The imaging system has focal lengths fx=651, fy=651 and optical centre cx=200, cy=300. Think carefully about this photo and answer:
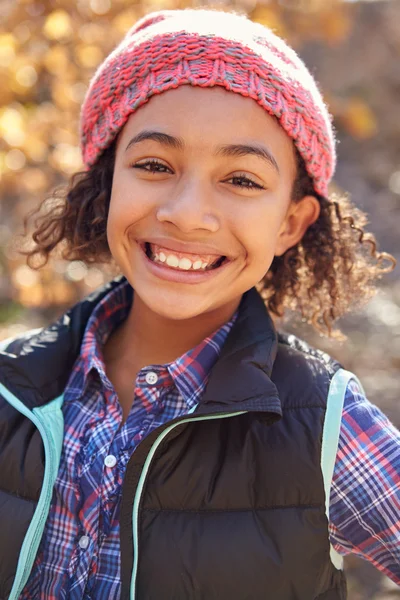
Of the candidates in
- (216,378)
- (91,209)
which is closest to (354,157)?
(91,209)

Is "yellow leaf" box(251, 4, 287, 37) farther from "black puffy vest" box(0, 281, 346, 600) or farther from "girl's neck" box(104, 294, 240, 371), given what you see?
"black puffy vest" box(0, 281, 346, 600)

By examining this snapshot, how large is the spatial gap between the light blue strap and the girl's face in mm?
400

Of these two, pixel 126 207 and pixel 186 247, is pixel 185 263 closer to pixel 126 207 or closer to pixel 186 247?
pixel 186 247

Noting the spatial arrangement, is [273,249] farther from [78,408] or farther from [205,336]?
[78,408]

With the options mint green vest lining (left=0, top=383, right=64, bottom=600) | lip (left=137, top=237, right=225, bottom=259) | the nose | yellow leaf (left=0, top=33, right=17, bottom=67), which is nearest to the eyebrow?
the nose

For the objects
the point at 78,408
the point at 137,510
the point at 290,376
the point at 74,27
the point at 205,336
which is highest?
the point at 74,27

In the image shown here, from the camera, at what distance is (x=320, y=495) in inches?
67.3

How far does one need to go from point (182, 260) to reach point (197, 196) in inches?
8.0

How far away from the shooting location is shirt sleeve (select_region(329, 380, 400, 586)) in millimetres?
1705

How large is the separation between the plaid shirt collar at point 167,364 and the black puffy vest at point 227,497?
0.41 feet

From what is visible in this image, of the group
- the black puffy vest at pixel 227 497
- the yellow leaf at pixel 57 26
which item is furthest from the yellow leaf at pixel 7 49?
the black puffy vest at pixel 227 497

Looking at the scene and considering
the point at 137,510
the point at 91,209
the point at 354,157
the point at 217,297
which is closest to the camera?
the point at 137,510

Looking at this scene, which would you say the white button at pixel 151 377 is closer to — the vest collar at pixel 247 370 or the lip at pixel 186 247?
the vest collar at pixel 247 370

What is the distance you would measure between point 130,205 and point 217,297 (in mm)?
373
